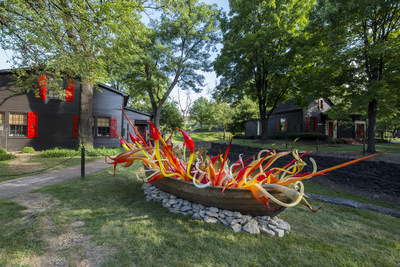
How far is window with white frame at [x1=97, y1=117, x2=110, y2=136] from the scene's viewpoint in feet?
44.2

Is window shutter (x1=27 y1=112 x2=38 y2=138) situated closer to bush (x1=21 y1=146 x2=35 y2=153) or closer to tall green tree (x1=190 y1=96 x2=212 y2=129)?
bush (x1=21 y1=146 x2=35 y2=153)

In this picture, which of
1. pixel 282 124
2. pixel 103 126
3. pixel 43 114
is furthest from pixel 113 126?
pixel 282 124

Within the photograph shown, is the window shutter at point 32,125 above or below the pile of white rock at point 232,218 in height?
above

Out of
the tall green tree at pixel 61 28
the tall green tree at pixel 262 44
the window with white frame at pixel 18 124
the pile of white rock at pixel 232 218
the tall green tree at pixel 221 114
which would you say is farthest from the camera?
the tall green tree at pixel 221 114

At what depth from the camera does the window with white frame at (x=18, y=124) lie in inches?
424

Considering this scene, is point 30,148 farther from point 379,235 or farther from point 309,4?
point 309,4

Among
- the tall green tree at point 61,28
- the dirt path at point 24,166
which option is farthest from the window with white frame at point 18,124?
the tall green tree at point 61,28

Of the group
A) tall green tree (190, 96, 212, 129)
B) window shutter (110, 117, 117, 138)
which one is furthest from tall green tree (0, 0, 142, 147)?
tall green tree (190, 96, 212, 129)

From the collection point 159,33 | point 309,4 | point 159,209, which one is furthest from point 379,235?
point 159,33

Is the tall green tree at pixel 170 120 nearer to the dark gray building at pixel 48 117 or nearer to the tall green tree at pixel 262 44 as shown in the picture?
the dark gray building at pixel 48 117

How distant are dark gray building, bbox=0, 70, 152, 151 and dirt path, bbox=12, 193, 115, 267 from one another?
9169 millimetres

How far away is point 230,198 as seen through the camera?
2.79 meters

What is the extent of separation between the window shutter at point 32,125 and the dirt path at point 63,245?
11.3 metres

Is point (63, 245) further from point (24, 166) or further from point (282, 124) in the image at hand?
point (282, 124)
